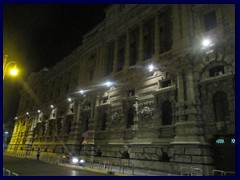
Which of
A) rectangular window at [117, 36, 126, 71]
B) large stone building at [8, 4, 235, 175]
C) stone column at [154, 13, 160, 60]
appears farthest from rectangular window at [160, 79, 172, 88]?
rectangular window at [117, 36, 126, 71]

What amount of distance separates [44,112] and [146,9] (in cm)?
3025

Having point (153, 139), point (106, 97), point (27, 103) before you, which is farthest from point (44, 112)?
point (153, 139)

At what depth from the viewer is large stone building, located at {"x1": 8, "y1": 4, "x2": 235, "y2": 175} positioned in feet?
53.0

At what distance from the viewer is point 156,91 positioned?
20.2 m

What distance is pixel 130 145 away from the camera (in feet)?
69.5

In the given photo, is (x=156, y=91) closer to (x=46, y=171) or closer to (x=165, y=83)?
(x=165, y=83)

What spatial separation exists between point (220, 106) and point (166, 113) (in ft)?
15.8

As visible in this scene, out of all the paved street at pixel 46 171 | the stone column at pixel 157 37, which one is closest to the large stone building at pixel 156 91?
the stone column at pixel 157 37

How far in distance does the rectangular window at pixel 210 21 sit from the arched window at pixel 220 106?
6.20 metres

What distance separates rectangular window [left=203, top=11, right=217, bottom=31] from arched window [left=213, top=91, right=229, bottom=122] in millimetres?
6200

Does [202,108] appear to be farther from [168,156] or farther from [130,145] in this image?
[130,145]

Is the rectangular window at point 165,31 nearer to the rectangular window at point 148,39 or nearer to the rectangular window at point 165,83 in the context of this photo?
the rectangular window at point 148,39

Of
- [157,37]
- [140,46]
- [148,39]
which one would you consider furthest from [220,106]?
[148,39]

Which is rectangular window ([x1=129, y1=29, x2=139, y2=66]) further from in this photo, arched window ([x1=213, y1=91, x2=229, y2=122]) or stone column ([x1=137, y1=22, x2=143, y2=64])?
arched window ([x1=213, y1=91, x2=229, y2=122])
